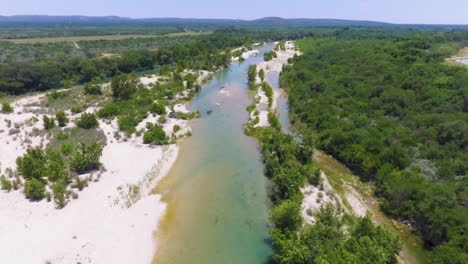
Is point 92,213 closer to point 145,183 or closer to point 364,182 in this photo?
point 145,183

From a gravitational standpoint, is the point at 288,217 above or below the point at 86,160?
above

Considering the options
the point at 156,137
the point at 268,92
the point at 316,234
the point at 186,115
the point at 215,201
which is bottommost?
the point at 215,201

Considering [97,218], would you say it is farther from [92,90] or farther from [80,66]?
[80,66]

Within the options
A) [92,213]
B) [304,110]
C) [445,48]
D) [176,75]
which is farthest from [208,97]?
[445,48]

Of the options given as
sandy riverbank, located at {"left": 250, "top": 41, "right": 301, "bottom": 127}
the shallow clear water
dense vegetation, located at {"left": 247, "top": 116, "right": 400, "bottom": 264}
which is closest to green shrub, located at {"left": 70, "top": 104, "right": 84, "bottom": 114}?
the shallow clear water

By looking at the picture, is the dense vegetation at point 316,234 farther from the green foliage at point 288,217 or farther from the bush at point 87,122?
the bush at point 87,122

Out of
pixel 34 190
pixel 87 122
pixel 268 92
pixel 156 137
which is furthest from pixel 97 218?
pixel 268 92

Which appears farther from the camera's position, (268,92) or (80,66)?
(80,66)
